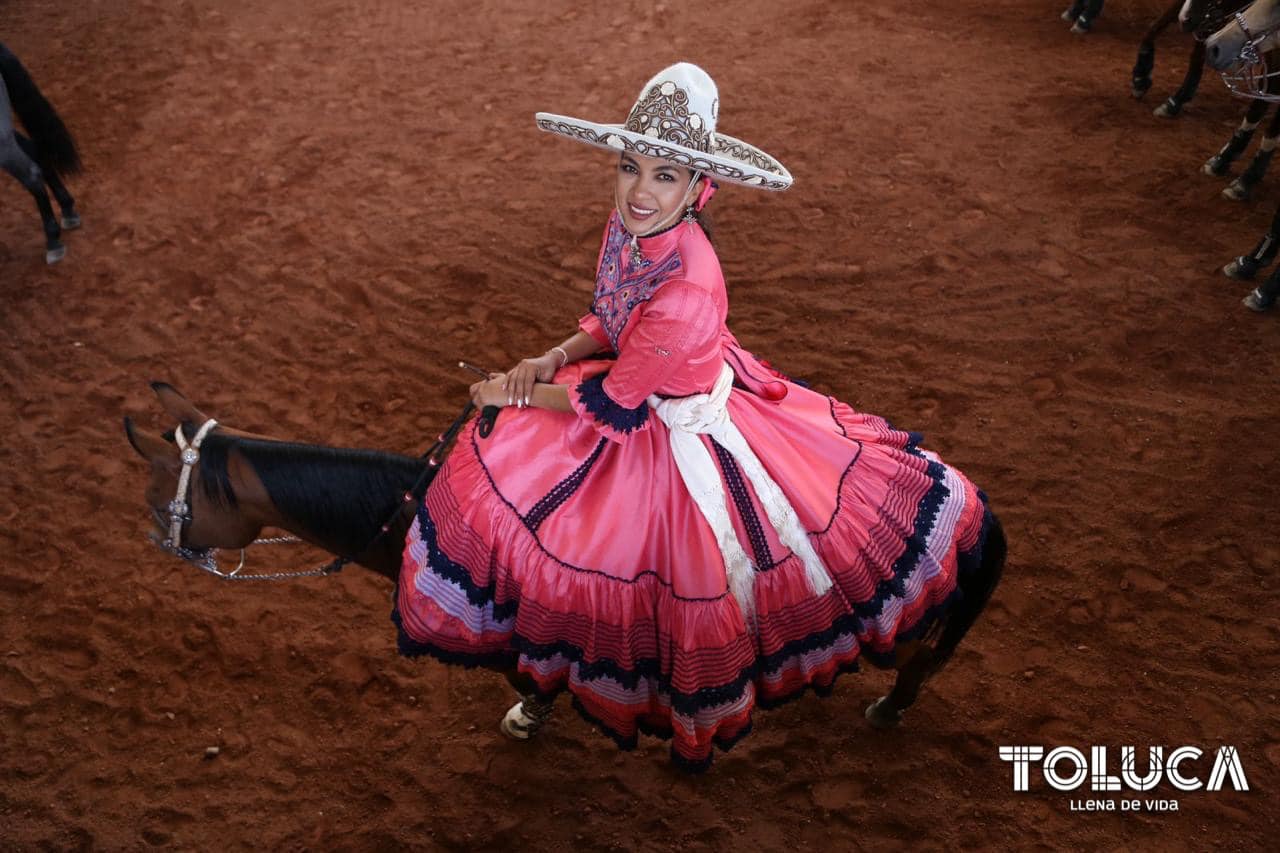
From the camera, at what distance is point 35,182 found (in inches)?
221

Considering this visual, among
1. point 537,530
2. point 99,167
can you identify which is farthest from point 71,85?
point 537,530

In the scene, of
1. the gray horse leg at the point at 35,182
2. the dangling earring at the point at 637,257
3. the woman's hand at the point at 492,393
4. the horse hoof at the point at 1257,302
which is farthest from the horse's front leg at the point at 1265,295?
the gray horse leg at the point at 35,182

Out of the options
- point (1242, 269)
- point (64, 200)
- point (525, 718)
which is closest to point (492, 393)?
point (525, 718)

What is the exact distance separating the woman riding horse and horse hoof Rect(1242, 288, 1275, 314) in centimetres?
345

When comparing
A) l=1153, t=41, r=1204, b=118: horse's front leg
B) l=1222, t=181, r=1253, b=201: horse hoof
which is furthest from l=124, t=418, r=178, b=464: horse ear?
l=1153, t=41, r=1204, b=118: horse's front leg

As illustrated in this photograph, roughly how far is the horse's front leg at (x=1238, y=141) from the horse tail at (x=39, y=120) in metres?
7.79

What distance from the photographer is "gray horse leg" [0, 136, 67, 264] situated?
5516mm

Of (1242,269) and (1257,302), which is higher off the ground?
(1242,269)

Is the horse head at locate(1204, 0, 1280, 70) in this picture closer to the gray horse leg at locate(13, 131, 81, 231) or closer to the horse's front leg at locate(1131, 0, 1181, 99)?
the horse's front leg at locate(1131, 0, 1181, 99)

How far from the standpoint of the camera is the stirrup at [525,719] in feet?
10.8

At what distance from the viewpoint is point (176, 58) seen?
25.3ft

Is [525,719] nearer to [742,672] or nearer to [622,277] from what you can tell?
[742,672]

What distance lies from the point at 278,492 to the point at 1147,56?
6925 mm

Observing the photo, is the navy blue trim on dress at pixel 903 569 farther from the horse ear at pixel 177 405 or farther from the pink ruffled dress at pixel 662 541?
the horse ear at pixel 177 405
